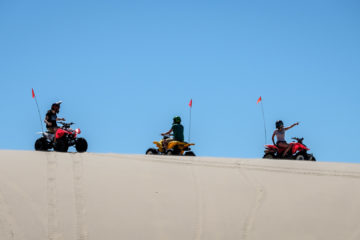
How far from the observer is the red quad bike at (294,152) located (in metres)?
14.6

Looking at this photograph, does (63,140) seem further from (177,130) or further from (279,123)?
(279,123)

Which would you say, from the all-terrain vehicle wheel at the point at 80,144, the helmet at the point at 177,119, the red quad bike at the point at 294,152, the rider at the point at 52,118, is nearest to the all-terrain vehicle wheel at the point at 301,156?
the red quad bike at the point at 294,152

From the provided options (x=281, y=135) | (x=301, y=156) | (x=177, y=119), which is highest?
(x=177, y=119)

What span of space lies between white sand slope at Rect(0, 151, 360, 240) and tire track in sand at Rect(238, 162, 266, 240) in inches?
0.5

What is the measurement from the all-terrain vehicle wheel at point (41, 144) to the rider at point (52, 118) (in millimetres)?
296

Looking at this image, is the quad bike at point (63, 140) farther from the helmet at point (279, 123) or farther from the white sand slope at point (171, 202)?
→ the helmet at point (279, 123)

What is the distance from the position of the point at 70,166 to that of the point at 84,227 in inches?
137

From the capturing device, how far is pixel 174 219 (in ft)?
22.9

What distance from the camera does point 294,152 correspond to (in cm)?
1484

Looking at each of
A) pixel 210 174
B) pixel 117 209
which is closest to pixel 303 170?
pixel 210 174

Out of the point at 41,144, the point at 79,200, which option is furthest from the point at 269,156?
the point at 79,200

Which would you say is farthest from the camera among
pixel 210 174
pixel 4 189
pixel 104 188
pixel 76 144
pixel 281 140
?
pixel 281 140

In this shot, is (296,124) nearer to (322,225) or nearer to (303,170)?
(303,170)

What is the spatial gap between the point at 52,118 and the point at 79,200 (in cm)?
682
